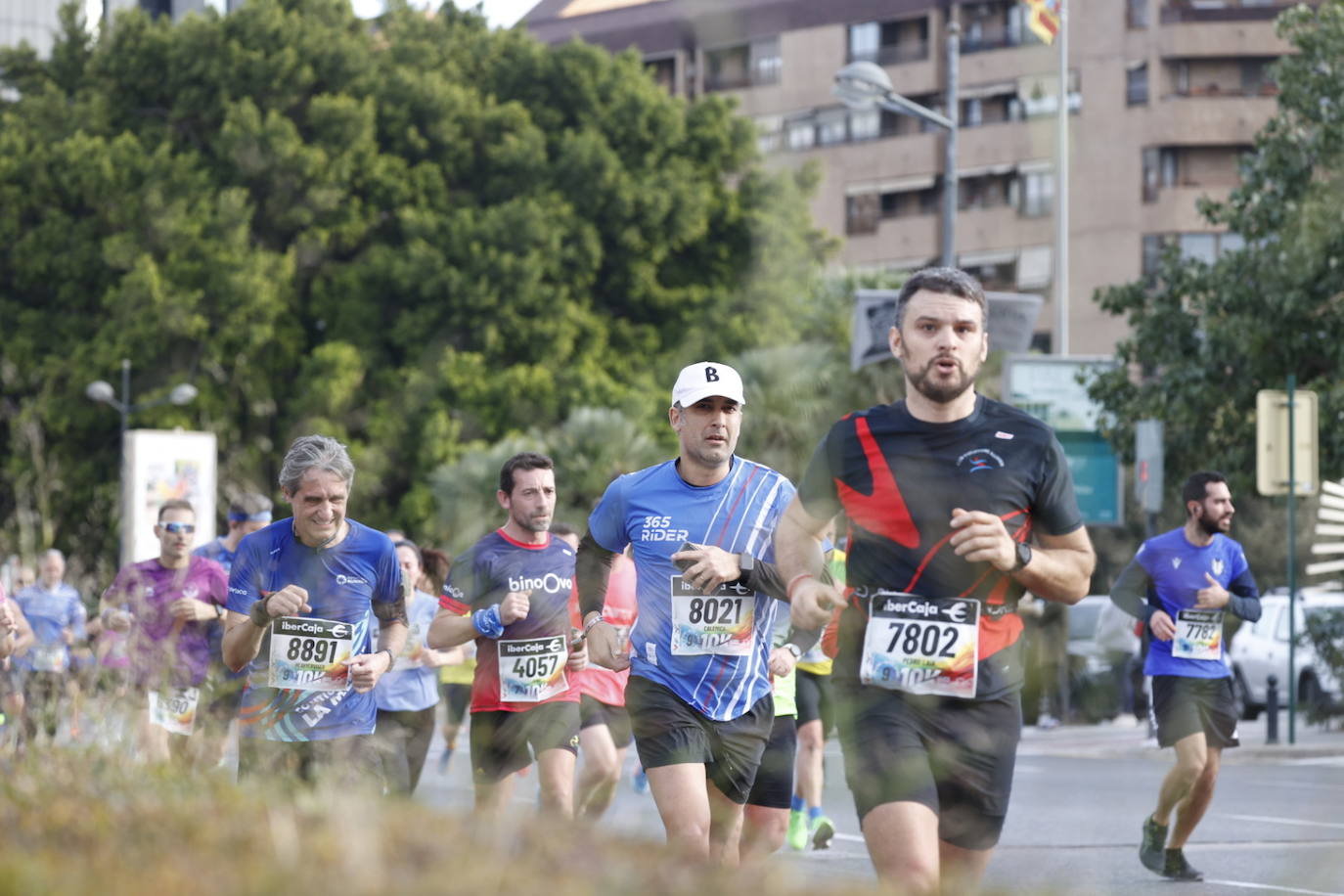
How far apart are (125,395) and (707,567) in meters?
31.0

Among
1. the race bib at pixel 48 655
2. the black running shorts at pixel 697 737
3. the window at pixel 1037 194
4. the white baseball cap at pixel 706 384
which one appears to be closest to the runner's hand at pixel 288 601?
the black running shorts at pixel 697 737

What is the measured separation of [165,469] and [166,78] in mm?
11100

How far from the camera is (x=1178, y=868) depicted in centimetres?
1028

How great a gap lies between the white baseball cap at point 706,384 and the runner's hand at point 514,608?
6.35ft

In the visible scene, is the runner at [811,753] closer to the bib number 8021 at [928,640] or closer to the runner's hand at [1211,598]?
the runner's hand at [1211,598]

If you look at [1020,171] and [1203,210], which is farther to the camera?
[1020,171]

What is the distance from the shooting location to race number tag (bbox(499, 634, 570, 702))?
9.45 m

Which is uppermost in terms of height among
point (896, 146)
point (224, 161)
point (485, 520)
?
point (896, 146)

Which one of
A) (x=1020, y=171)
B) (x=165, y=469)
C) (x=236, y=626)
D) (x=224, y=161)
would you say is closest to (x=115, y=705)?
(x=236, y=626)

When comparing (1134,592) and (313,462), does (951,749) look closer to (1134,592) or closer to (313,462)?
(313,462)

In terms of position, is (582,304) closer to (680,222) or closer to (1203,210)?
(680,222)

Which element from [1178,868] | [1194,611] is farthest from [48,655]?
[1178,868]

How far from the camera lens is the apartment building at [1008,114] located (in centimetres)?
5841

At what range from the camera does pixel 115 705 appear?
5.57 metres
